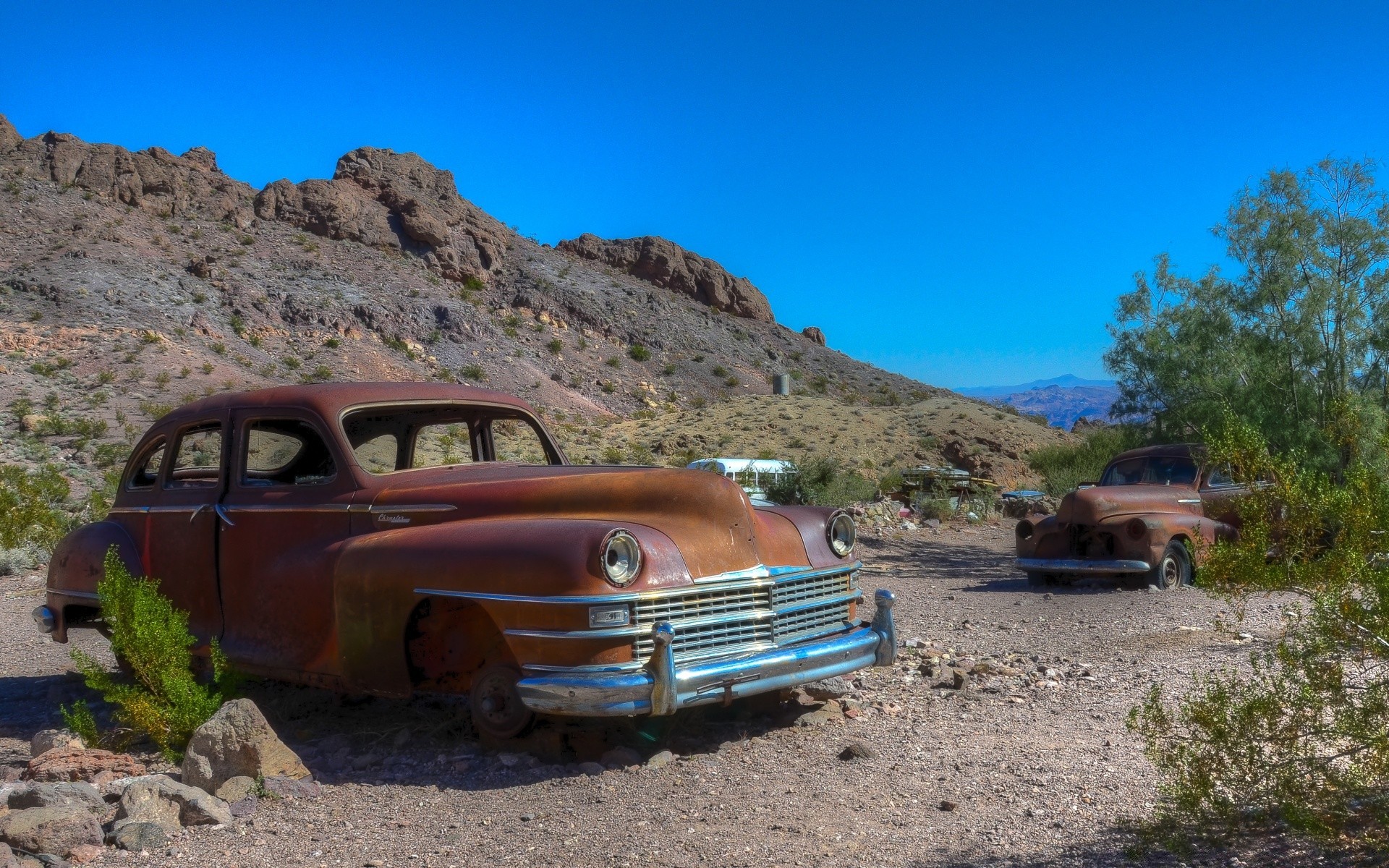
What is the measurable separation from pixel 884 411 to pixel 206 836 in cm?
3996

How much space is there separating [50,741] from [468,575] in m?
2.42

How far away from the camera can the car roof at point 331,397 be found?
582cm

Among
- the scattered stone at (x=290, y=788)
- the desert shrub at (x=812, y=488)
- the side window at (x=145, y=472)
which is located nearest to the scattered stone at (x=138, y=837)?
the scattered stone at (x=290, y=788)

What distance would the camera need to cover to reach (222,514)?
5895mm

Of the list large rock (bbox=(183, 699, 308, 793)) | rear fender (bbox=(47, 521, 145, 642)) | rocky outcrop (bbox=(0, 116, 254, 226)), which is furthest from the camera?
rocky outcrop (bbox=(0, 116, 254, 226))

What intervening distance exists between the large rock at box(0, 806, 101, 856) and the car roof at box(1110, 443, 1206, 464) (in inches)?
415

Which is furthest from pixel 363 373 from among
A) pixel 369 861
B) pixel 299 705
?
pixel 369 861

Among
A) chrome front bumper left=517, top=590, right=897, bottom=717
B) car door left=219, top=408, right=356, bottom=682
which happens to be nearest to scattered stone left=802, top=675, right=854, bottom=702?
chrome front bumper left=517, top=590, right=897, bottom=717

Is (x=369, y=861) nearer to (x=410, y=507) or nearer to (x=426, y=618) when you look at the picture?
(x=426, y=618)

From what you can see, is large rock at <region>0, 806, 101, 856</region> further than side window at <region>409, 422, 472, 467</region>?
No

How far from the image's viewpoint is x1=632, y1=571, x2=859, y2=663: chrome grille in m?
4.57

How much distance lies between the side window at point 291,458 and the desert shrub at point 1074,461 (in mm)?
19193

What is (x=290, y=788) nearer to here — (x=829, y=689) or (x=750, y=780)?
(x=750, y=780)

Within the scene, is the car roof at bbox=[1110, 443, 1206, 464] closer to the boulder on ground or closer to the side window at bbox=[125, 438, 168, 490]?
the side window at bbox=[125, 438, 168, 490]
